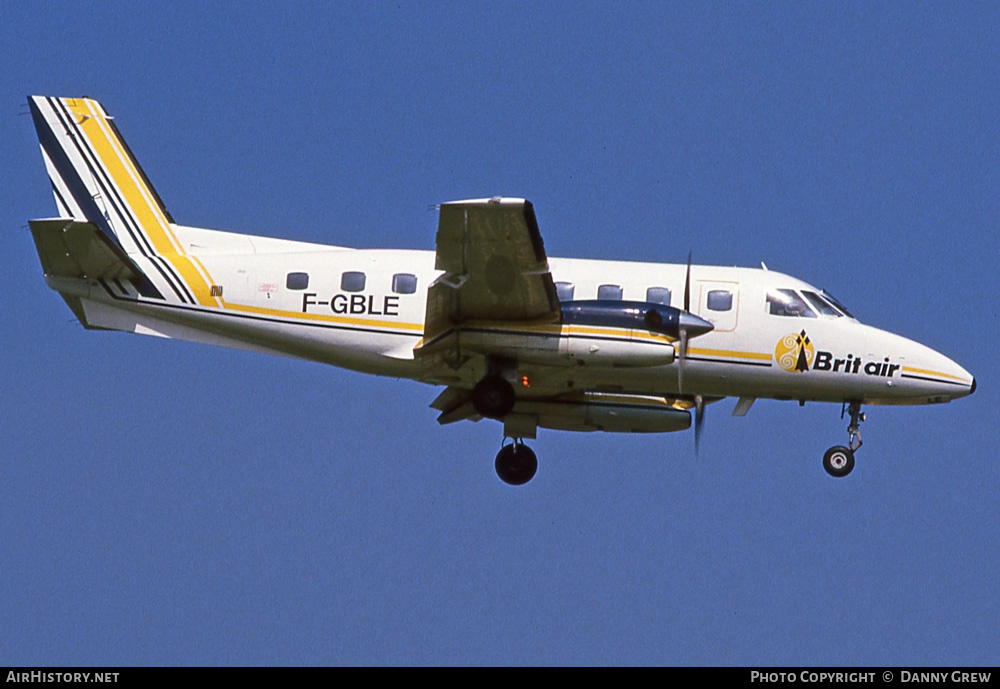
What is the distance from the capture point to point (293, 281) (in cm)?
2477

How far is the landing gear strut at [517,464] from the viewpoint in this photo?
1061 inches

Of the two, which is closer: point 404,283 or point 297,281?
point 404,283

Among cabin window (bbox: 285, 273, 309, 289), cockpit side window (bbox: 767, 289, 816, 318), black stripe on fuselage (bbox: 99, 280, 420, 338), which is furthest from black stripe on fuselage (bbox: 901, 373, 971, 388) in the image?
cabin window (bbox: 285, 273, 309, 289)

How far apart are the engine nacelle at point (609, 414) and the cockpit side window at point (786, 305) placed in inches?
105

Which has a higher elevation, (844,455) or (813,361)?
(813,361)

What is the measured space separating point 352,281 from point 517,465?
16.2 ft

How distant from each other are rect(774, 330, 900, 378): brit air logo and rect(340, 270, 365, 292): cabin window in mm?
7095

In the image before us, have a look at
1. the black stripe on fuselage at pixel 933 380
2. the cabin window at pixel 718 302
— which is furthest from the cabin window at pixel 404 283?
the black stripe on fuselage at pixel 933 380

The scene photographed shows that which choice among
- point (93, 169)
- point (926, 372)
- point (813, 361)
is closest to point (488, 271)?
point (813, 361)

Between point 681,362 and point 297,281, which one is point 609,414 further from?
point 297,281

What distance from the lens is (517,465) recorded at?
26969mm

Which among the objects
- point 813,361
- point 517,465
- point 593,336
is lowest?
point 517,465

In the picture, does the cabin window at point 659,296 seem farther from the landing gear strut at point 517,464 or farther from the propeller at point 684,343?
the landing gear strut at point 517,464
